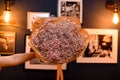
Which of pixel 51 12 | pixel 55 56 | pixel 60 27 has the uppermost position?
pixel 51 12

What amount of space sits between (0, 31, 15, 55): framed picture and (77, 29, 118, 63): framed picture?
2.80ft

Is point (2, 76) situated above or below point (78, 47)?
below

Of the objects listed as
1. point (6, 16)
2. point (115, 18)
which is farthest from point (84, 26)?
point (6, 16)

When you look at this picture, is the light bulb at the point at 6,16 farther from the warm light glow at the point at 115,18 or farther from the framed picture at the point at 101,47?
the warm light glow at the point at 115,18

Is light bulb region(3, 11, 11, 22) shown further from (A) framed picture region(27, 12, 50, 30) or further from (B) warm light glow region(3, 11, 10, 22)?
(A) framed picture region(27, 12, 50, 30)

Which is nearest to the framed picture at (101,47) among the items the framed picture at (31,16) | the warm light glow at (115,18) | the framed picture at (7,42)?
the warm light glow at (115,18)

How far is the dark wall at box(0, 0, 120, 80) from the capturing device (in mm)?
2645

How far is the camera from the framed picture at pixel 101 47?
267cm

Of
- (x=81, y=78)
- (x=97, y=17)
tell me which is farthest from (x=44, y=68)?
(x=97, y=17)

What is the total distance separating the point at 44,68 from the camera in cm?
264

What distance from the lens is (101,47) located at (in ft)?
8.82

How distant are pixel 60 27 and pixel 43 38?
0.29 ft

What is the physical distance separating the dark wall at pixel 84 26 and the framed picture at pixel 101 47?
7 cm

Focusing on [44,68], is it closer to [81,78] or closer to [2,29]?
[81,78]
